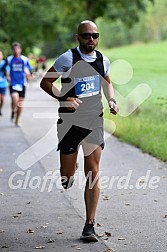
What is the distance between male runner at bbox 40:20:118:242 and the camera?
7.43m

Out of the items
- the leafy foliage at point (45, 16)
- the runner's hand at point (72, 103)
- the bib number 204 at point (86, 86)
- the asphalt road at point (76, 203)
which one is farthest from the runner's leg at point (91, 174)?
the leafy foliage at point (45, 16)

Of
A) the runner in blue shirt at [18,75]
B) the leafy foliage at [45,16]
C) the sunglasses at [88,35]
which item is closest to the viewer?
the sunglasses at [88,35]

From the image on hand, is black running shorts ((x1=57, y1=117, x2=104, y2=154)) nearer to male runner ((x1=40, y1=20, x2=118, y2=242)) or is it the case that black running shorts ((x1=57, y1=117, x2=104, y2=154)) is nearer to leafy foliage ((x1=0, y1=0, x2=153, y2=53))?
Answer: male runner ((x1=40, y1=20, x2=118, y2=242))

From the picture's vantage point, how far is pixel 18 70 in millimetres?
19812

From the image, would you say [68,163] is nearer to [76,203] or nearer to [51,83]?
[51,83]

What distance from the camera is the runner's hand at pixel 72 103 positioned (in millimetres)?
7320

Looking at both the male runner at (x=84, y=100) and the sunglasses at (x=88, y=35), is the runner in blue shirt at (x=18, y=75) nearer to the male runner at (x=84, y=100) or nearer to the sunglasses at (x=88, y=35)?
the male runner at (x=84, y=100)

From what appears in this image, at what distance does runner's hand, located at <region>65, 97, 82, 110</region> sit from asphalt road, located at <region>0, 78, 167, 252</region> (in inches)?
51.1

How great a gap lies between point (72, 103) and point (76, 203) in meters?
2.47

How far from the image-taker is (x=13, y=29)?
6462cm

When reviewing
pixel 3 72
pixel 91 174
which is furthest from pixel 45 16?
pixel 91 174

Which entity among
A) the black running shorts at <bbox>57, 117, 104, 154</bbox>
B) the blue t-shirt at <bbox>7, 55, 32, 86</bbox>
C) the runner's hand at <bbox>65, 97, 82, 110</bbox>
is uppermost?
the runner's hand at <bbox>65, 97, 82, 110</bbox>

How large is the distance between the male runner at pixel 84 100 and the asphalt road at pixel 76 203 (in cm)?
42

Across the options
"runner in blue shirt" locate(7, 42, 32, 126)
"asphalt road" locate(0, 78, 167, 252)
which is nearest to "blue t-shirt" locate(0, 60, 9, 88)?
"runner in blue shirt" locate(7, 42, 32, 126)
